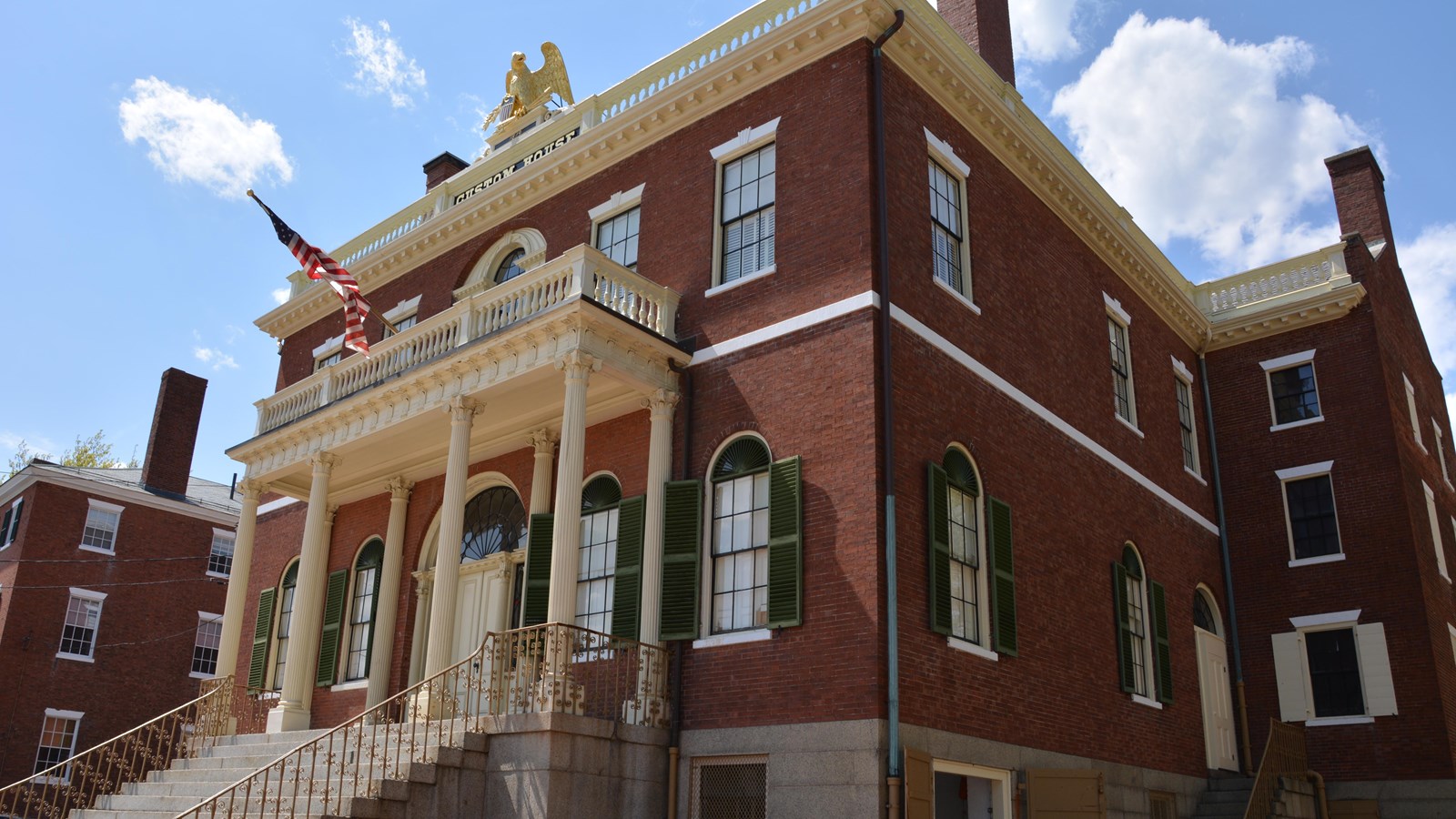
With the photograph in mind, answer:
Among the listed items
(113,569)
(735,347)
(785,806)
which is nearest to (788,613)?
(785,806)

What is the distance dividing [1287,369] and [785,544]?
555 inches

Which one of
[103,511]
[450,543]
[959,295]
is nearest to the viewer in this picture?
[450,543]

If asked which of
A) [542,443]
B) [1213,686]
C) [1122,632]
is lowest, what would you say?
[1213,686]

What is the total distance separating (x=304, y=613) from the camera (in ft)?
56.9

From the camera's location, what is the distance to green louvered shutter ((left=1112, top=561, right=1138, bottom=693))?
17.2m

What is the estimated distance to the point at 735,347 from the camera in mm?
14789

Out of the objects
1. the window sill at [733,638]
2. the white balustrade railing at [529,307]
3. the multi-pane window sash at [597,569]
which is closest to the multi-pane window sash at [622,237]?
the white balustrade railing at [529,307]

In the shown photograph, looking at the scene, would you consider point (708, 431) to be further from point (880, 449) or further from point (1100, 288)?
point (1100, 288)

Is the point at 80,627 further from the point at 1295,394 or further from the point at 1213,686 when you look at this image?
the point at 1295,394

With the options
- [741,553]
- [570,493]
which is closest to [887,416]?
[741,553]

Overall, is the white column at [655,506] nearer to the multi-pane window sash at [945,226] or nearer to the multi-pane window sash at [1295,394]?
the multi-pane window sash at [945,226]

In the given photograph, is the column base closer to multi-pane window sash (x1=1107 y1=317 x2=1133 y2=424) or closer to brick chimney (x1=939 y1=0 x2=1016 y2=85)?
multi-pane window sash (x1=1107 y1=317 x2=1133 y2=424)

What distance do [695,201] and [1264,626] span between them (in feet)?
43.5

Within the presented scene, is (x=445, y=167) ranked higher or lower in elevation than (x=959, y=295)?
higher
